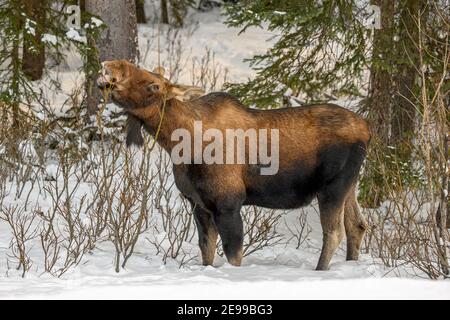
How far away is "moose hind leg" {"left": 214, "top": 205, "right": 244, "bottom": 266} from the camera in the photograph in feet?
26.6

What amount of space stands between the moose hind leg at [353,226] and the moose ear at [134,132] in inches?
86.3

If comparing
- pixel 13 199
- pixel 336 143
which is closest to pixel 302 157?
pixel 336 143

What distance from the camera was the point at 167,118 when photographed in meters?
8.16

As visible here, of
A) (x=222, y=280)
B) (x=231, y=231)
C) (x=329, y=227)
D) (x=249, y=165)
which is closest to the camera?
(x=222, y=280)

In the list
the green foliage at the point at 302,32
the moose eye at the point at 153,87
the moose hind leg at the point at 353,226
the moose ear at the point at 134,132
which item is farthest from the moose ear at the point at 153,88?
the green foliage at the point at 302,32

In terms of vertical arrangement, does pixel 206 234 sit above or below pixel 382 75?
below

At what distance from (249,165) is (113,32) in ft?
19.0

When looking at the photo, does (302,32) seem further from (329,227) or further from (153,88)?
(153,88)

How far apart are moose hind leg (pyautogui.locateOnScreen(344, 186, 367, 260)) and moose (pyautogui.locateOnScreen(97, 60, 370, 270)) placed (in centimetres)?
17

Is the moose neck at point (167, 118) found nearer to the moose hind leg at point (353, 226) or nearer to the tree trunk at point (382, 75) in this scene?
the moose hind leg at point (353, 226)

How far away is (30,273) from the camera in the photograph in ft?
25.1

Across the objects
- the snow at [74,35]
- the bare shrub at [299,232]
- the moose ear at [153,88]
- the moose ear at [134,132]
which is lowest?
the bare shrub at [299,232]

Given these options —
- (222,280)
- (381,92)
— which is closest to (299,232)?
(381,92)

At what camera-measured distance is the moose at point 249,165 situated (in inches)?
316
